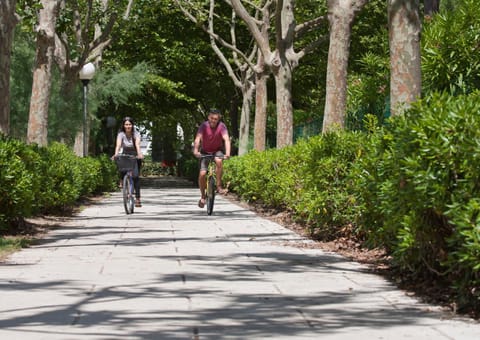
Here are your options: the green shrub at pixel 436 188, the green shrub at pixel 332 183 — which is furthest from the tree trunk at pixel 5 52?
the green shrub at pixel 436 188

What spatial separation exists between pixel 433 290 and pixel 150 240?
19.4ft

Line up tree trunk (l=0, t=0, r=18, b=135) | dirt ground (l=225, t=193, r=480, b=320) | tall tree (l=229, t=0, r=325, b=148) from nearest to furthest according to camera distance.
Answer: dirt ground (l=225, t=193, r=480, b=320) → tree trunk (l=0, t=0, r=18, b=135) → tall tree (l=229, t=0, r=325, b=148)

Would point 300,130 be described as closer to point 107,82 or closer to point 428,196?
point 107,82

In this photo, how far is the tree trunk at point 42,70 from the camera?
2166cm

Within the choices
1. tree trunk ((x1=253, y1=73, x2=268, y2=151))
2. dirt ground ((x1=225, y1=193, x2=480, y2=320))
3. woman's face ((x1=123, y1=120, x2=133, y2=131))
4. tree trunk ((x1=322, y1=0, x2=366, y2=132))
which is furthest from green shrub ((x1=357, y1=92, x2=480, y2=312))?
tree trunk ((x1=253, y1=73, x2=268, y2=151))

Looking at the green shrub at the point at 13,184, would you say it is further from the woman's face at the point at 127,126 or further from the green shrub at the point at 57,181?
the woman's face at the point at 127,126

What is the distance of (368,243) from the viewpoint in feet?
31.2

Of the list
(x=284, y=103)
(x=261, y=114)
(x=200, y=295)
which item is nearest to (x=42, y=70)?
(x=284, y=103)

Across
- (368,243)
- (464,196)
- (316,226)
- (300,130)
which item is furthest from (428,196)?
(300,130)

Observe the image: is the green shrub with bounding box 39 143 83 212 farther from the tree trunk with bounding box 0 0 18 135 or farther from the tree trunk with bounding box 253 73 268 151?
the tree trunk with bounding box 253 73 268 151

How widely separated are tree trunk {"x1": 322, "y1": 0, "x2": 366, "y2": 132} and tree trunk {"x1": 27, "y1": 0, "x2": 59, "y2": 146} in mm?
7681

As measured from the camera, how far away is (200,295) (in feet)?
25.9

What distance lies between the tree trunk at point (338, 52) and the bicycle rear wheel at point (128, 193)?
14.1ft

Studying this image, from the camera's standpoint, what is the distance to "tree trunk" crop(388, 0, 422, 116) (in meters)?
11.2
